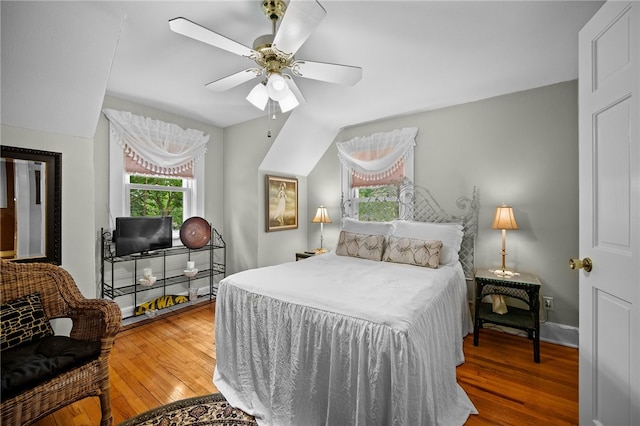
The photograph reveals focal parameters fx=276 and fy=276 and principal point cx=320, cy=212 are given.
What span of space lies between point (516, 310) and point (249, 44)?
133 inches

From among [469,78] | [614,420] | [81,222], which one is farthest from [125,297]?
[469,78]

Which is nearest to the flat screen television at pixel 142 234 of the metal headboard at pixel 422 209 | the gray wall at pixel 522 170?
the metal headboard at pixel 422 209

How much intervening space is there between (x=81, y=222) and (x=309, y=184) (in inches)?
117

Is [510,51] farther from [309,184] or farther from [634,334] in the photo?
[309,184]

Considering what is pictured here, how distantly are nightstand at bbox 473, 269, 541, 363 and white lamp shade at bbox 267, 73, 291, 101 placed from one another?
7.80ft

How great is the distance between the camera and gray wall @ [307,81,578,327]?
2.65 meters

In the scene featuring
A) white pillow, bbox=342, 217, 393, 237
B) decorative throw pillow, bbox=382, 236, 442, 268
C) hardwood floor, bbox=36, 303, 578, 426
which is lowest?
hardwood floor, bbox=36, 303, 578, 426

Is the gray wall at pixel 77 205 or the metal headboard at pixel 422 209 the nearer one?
the gray wall at pixel 77 205

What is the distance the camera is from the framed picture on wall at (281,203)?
399 centimetres

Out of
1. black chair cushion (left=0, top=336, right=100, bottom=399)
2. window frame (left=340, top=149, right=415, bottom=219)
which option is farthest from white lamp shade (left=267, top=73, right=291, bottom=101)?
window frame (left=340, top=149, right=415, bottom=219)

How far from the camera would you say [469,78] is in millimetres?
2596

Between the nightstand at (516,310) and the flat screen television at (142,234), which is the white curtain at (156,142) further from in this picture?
the nightstand at (516,310)

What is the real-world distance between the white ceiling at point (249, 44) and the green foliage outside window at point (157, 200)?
1.04m

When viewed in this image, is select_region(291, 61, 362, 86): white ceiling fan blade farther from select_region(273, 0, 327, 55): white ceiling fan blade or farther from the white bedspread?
the white bedspread
